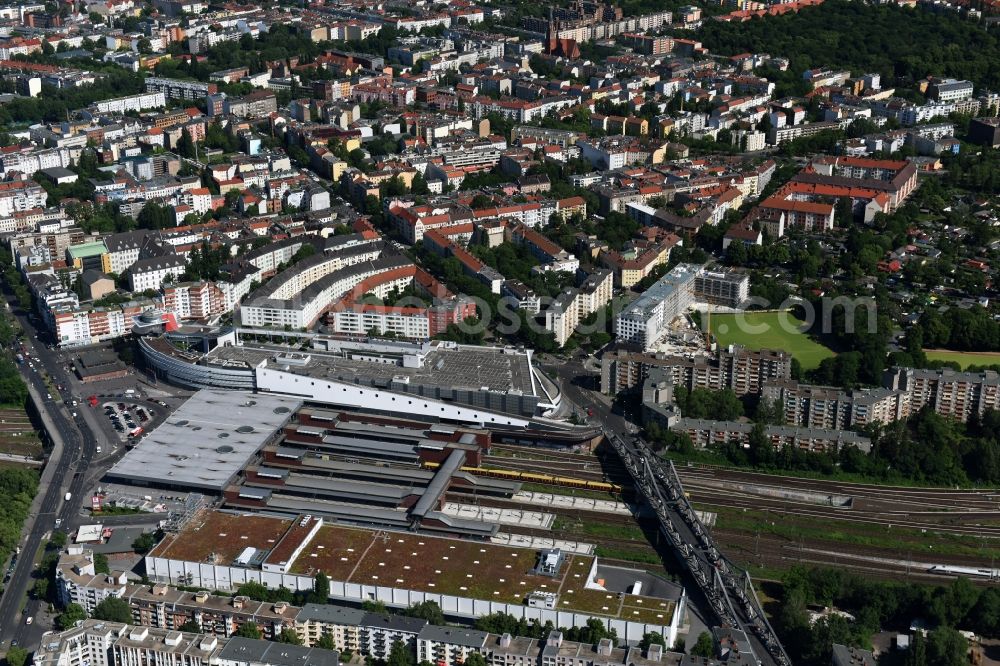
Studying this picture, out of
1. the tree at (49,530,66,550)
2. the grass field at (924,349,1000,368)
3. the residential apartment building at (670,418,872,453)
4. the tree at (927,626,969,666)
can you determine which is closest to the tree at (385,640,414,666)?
the tree at (49,530,66,550)

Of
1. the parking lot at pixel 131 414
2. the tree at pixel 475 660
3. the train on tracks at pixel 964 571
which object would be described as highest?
the parking lot at pixel 131 414

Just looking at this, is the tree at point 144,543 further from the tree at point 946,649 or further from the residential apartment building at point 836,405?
the tree at point 946,649

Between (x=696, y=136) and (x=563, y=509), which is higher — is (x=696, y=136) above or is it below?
above

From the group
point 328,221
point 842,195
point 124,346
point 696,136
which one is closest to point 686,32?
point 696,136

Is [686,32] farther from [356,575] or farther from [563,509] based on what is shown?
[356,575]

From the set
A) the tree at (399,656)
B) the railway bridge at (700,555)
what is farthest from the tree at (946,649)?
the tree at (399,656)

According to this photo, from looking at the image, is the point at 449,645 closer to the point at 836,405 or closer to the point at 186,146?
the point at 836,405
